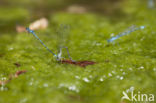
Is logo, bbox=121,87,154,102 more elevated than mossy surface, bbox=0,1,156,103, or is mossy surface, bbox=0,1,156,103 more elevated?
mossy surface, bbox=0,1,156,103

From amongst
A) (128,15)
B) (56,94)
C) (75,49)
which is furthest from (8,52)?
(128,15)

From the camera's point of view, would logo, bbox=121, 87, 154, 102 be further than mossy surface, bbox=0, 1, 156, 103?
Yes

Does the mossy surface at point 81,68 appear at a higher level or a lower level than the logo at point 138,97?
higher

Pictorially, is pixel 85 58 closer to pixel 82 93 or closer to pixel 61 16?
pixel 82 93

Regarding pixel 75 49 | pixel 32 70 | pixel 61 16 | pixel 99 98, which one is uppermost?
pixel 61 16

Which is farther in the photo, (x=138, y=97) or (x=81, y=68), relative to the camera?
(x=81, y=68)

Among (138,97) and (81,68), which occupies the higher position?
(81,68)

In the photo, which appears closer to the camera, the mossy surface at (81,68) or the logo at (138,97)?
the mossy surface at (81,68)

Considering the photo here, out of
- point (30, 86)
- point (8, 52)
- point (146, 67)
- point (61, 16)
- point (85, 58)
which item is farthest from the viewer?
point (61, 16)
